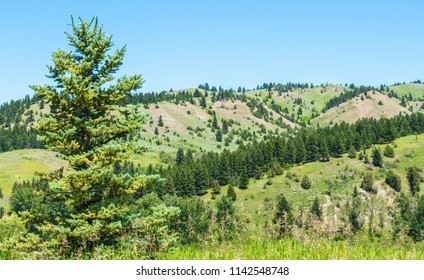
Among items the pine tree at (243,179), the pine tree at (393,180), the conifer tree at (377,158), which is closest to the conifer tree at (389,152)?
the conifer tree at (377,158)

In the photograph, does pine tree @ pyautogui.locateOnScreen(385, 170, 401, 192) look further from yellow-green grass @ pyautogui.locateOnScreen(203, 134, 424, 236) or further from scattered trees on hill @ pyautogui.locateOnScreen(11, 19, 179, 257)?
scattered trees on hill @ pyautogui.locateOnScreen(11, 19, 179, 257)

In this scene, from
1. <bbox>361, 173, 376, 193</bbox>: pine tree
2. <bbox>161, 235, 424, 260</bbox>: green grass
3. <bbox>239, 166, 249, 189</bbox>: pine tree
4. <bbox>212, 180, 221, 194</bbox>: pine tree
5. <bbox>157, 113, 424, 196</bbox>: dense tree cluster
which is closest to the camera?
<bbox>161, 235, 424, 260</bbox>: green grass

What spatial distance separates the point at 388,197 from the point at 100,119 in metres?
161

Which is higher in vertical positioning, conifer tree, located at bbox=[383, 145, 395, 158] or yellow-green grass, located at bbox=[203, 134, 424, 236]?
conifer tree, located at bbox=[383, 145, 395, 158]

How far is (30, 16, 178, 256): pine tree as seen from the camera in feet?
51.5

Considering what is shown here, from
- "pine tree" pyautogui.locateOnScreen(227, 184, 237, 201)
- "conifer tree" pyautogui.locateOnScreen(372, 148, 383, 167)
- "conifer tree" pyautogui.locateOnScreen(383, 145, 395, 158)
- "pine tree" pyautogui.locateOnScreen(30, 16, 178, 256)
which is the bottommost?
"pine tree" pyautogui.locateOnScreen(227, 184, 237, 201)

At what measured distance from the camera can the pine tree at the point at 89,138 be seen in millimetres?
15703

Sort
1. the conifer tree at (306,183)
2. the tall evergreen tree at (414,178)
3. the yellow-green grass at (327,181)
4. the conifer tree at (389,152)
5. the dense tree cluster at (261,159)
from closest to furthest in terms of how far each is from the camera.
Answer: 1. the yellow-green grass at (327,181)
2. the tall evergreen tree at (414,178)
3. the conifer tree at (306,183)
4. the dense tree cluster at (261,159)
5. the conifer tree at (389,152)

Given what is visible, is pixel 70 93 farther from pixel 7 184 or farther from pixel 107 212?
pixel 7 184

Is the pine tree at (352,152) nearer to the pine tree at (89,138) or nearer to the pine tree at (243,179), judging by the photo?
the pine tree at (243,179)

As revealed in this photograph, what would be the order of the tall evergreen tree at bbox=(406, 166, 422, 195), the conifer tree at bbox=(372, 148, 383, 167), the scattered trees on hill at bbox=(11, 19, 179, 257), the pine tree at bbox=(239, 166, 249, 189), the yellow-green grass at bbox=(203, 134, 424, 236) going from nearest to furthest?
the scattered trees on hill at bbox=(11, 19, 179, 257) → the yellow-green grass at bbox=(203, 134, 424, 236) → the tall evergreen tree at bbox=(406, 166, 422, 195) → the pine tree at bbox=(239, 166, 249, 189) → the conifer tree at bbox=(372, 148, 383, 167)

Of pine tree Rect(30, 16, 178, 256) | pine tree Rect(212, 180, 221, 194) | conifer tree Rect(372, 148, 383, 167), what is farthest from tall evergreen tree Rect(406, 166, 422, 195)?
pine tree Rect(30, 16, 178, 256)

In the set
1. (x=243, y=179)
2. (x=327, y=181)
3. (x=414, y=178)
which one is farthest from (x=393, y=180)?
(x=243, y=179)

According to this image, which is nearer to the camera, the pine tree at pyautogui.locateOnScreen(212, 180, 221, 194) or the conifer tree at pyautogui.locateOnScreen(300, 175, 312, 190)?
the conifer tree at pyautogui.locateOnScreen(300, 175, 312, 190)
